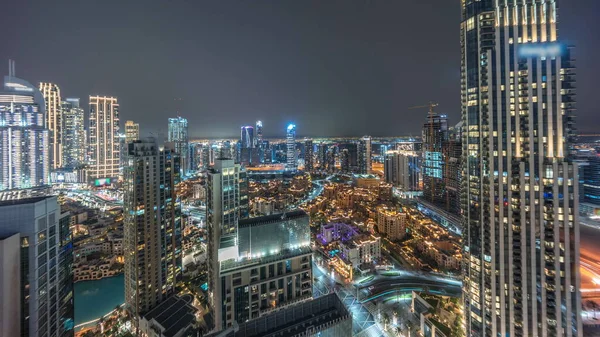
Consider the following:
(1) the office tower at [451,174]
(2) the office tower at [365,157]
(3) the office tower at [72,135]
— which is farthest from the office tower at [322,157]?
(3) the office tower at [72,135]

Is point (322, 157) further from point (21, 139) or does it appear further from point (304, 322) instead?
point (304, 322)

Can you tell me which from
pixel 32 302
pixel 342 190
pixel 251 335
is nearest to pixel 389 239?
pixel 342 190

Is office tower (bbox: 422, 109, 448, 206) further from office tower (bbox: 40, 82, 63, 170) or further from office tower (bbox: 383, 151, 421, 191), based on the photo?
office tower (bbox: 40, 82, 63, 170)

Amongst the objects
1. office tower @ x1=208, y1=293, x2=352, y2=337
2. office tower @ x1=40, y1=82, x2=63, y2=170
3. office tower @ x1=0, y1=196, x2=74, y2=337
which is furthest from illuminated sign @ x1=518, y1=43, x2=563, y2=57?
office tower @ x1=40, y1=82, x2=63, y2=170

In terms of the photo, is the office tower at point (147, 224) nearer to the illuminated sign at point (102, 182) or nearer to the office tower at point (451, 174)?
the office tower at point (451, 174)

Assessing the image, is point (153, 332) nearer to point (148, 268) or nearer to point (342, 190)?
point (148, 268)

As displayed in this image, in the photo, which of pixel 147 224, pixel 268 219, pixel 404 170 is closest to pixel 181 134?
pixel 147 224
